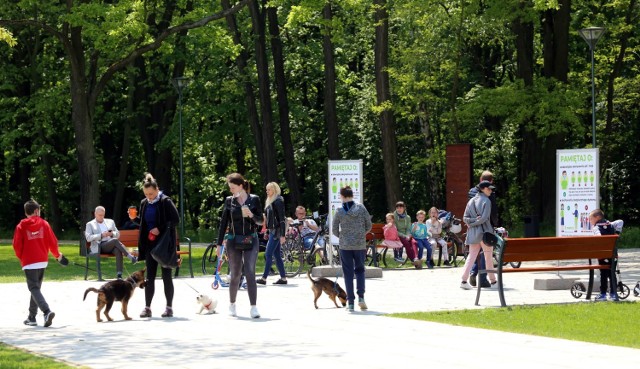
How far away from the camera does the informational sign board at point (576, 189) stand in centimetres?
2153

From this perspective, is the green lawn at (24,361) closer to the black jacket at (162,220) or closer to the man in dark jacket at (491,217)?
the black jacket at (162,220)

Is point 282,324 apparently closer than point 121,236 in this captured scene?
Yes

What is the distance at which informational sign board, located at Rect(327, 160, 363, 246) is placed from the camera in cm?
2561

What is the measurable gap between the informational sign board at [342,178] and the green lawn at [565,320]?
8.60 m

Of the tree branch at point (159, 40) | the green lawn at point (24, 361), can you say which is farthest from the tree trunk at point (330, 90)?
the green lawn at point (24, 361)

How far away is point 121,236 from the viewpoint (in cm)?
2589

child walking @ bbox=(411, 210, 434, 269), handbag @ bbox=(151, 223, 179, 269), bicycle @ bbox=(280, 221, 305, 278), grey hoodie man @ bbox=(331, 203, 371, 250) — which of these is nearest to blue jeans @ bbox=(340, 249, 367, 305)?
grey hoodie man @ bbox=(331, 203, 371, 250)

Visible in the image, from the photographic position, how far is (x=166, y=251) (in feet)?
55.3

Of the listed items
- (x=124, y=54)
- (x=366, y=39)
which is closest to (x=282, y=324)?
(x=124, y=54)

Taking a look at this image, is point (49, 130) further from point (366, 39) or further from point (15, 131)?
point (366, 39)

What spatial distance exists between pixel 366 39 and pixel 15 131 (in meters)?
13.8

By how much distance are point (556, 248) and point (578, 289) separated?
1086 mm

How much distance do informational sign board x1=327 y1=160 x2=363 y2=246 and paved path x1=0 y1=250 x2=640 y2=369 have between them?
4768 mm

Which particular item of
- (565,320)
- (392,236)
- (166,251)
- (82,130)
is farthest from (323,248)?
(82,130)
